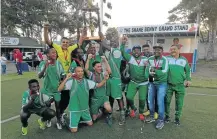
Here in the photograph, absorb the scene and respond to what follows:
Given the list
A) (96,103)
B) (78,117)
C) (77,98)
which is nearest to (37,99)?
(77,98)

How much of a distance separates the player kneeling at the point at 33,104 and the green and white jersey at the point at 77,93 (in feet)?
1.40

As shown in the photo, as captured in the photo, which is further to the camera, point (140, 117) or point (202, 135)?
point (140, 117)

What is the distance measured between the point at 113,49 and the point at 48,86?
5.30 ft

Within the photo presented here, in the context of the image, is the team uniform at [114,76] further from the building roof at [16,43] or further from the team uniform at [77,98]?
the building roof at [16,43]

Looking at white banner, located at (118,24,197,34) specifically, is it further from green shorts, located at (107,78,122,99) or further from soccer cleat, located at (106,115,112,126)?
soccer cleat, located at (106,115,112,126)

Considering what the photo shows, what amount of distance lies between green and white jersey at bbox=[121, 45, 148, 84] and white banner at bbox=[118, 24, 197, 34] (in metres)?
13.7

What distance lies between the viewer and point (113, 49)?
16.5ft

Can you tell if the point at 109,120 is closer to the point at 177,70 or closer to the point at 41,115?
the point at 41,115

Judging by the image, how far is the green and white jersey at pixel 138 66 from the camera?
4.93m

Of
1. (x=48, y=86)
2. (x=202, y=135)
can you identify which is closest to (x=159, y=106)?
(x=202, y=135)

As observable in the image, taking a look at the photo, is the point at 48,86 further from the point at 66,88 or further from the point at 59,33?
the point at 59,33

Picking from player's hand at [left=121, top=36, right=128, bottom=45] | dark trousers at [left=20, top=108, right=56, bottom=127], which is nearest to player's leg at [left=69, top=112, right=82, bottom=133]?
dark trousers at [left=20, top=108, right=56, bottom=127]

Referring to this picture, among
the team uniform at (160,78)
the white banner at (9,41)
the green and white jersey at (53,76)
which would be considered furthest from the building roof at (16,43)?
the team uniform at (160,78)

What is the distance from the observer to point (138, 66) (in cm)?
494
